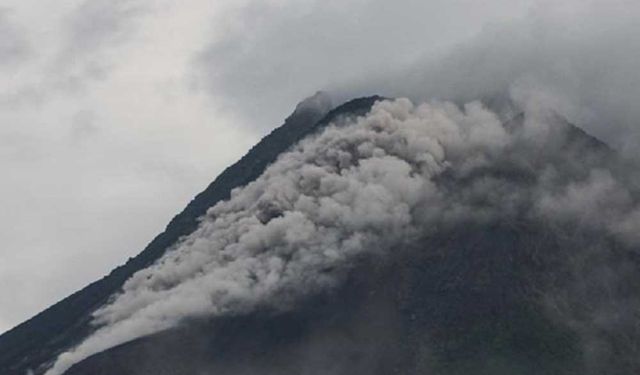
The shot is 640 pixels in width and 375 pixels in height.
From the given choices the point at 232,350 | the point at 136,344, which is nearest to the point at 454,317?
the point at 232,350

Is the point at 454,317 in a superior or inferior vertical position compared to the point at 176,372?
inferior

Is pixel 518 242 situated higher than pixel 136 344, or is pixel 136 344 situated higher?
pixel 136 344

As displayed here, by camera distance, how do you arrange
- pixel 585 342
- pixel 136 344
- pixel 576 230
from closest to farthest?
pixel 585 342 → pixel 136 344 → pixel 576 230

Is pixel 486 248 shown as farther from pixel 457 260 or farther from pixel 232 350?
pixel 232 350

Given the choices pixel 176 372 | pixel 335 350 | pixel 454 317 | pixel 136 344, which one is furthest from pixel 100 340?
pixel 454 317

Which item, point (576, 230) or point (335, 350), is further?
point (576, 230)

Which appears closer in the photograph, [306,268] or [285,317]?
[285,317]

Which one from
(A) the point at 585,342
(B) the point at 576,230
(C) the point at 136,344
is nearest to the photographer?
(A) the point at 585,342

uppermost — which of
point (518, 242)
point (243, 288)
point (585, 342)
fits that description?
point (243, 288)

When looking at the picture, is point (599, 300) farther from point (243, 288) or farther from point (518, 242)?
point (243, 288)
